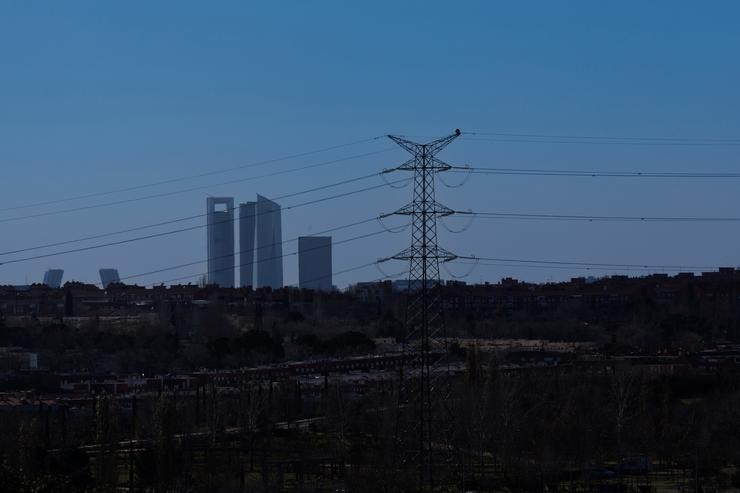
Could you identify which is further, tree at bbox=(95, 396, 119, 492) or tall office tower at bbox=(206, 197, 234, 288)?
tall office tower at bbox=(206, 197, 234, 288)

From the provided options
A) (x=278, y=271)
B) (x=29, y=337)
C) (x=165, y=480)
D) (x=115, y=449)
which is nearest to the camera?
(x=165, y=480)

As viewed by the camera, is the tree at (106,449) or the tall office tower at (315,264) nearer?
the tree at (106,449)

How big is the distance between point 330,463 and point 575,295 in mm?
41763

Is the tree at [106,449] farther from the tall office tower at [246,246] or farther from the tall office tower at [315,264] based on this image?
the tall office tower at [246,246]

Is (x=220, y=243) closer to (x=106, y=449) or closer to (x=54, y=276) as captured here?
(x=54, y=276)

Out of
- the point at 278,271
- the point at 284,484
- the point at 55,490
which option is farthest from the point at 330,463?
the point at 278,271

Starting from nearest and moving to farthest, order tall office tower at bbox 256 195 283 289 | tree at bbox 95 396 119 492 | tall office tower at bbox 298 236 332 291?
tree at bbox 95 396 119 492, tall office tower at bbox 298 236 332 291, tall office tower at bbox 256 195 283 289

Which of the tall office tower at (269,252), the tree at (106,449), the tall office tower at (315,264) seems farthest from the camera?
the tall office tower at (269,252)

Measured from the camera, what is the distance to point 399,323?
52.3 metres

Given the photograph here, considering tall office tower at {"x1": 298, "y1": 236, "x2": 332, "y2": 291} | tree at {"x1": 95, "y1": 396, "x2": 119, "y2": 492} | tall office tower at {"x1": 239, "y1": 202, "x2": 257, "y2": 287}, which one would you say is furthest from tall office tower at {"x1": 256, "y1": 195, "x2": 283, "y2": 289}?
tree at {"x1": 95, "y1": 396, "x2": 119, "y2": 492}

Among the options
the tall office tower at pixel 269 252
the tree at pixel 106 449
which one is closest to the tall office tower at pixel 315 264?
the tall office tower at pixel 269 252

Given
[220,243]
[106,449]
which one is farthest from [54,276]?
[106,449]

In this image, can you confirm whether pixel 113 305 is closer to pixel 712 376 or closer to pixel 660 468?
pixel 712 376

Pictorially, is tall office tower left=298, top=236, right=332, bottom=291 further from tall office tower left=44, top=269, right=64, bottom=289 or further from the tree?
the tree
